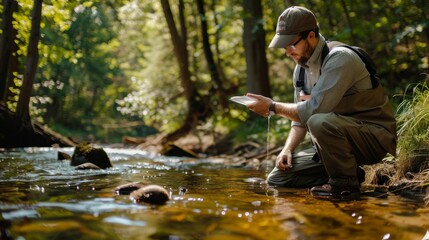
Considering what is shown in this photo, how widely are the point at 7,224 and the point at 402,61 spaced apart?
33.5 ft

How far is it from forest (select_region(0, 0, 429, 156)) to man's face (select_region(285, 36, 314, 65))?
1.42 m

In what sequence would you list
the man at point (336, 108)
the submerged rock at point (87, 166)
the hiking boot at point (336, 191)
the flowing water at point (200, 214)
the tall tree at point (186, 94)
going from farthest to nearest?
1. the tall tree at point (186, 94)
2. the submerged rock at point (87, 166)
3. the hiking boot at point (336, 191)
4. the man at point (336, 108)
5. the flowing water at point (200, 214)

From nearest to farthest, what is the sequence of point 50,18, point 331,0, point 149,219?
point 149,219
point 50,18
point 331,0

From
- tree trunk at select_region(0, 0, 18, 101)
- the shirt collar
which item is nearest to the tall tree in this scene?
tree trunk at select_region(0, 0, 18, 101)

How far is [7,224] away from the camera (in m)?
2.34

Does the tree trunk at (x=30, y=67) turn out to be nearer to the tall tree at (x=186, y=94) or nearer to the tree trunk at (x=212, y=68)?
the tall tree at (x=186, y=94)

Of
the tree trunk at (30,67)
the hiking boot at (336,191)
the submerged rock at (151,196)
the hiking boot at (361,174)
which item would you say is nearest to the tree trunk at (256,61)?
the tree trunk at (30,67)

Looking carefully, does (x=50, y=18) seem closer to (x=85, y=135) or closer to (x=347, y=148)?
(x=347, y=148)

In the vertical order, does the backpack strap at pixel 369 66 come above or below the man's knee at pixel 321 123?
above

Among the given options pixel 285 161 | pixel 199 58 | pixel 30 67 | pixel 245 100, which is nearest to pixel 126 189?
pixel 245 100

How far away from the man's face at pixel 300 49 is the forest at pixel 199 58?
1.42m

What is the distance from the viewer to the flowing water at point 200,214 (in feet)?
7.68

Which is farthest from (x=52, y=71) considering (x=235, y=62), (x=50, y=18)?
(x=50, y=18)

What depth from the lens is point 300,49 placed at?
12.8 ft
